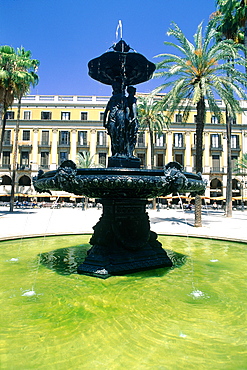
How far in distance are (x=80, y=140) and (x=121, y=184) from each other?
4926cm

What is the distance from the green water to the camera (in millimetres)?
2436

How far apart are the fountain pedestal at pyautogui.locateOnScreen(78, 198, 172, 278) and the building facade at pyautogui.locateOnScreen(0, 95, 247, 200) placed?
151 ft

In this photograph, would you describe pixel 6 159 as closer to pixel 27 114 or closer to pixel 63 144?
pixel 27 114

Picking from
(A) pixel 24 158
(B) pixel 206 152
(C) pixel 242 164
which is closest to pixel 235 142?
(B) pixel 206 152

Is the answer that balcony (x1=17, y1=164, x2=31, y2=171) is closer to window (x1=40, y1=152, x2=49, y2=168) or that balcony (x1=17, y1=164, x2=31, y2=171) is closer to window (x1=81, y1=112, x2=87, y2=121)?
window (x1=40, y1=152, x2=49, y2=168)

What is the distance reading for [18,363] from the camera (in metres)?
2.34

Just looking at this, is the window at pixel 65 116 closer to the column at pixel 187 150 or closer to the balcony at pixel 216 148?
the column at pixel 187 150

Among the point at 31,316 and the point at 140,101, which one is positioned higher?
the point at 140,101

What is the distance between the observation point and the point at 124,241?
5.43 m

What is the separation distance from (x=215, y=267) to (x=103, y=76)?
4.86m

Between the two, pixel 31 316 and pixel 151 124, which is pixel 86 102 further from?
pixel 31 316

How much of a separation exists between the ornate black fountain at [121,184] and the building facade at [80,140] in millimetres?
Result: 45440

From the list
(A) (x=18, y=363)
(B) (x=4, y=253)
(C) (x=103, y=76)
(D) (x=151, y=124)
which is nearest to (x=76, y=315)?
(A) (x=18, y=363)

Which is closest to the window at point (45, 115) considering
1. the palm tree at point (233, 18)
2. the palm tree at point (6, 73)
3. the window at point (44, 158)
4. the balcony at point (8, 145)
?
the window at point (44, 158)
